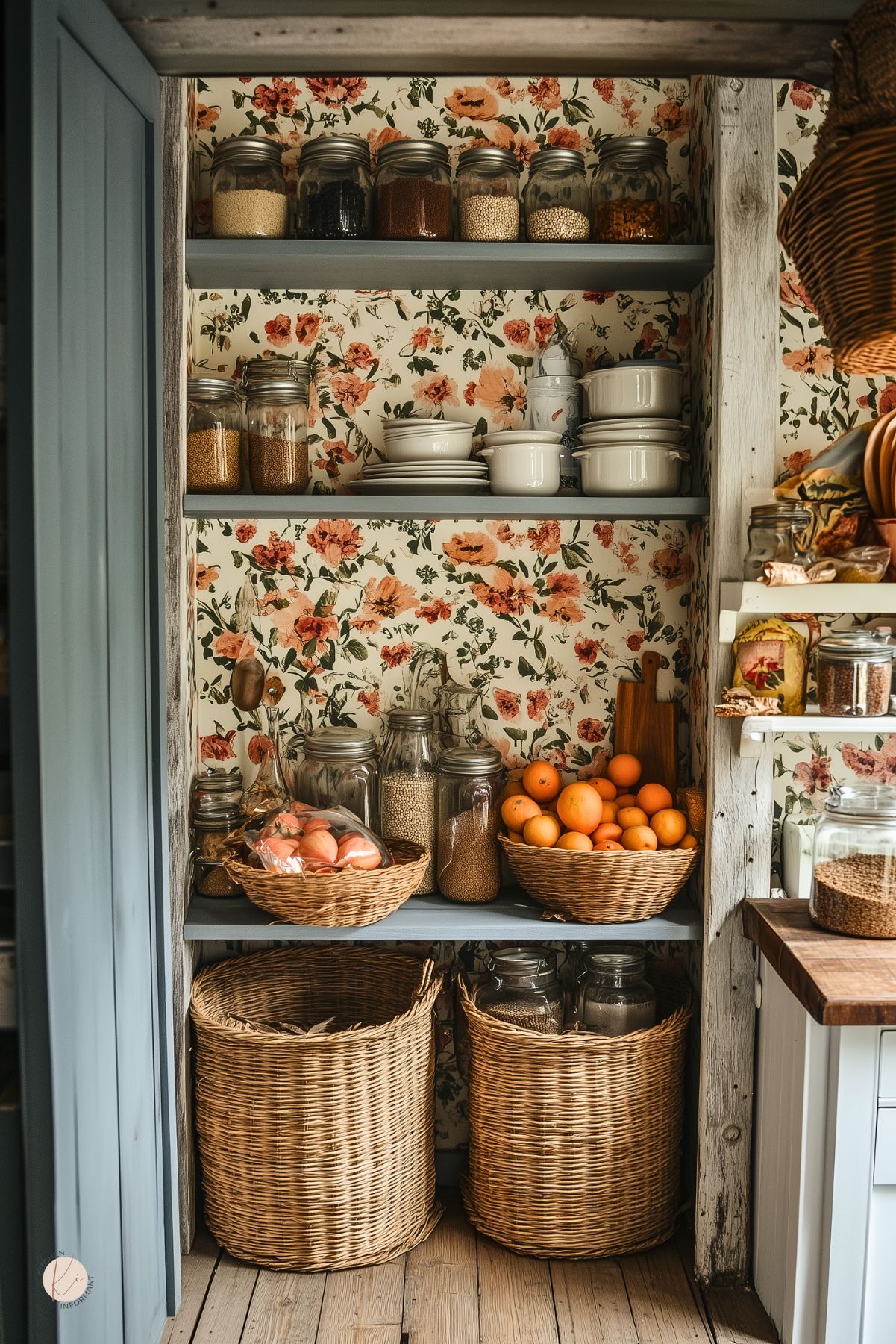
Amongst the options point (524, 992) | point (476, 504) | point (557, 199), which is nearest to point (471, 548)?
point (476, 504)

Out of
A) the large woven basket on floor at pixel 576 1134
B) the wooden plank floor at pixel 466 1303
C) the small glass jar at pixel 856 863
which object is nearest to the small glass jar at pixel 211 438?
the large woven basket on floor at pixel 576 1134

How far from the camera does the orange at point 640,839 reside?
2346 mm

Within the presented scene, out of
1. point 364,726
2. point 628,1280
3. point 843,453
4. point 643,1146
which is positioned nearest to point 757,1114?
point 643,1146

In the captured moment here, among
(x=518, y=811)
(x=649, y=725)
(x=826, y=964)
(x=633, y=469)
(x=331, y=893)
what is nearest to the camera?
(x=826, y=964)

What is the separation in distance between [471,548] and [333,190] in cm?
84

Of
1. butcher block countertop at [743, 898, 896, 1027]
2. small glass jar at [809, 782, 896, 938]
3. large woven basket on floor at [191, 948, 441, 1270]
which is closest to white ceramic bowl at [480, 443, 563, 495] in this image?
small glass jar at [809, 782, 896, 938]

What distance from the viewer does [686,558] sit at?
8.73 feet

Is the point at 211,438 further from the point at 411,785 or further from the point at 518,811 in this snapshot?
the point at 518,811

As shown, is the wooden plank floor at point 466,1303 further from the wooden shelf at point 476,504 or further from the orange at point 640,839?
the wooden shelf at point 476,504

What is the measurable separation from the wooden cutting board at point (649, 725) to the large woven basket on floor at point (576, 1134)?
56 cm

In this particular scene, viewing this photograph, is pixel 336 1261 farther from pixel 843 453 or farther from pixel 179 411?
pixel 843 453

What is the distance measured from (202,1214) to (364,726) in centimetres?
117

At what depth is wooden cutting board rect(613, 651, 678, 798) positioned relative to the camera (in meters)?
2.64

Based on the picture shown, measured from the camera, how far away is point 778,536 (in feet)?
7.28
